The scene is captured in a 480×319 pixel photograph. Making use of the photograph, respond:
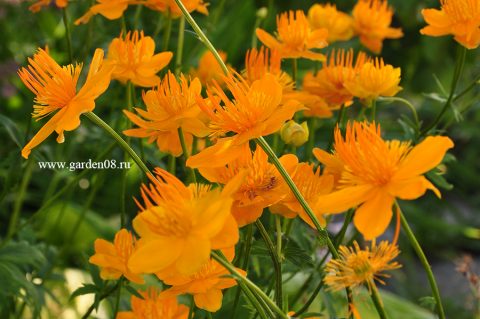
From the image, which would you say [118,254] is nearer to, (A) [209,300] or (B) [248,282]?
(A) [209,300]

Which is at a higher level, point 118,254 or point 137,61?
point 137,61

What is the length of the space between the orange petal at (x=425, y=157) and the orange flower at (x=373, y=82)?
0.25m

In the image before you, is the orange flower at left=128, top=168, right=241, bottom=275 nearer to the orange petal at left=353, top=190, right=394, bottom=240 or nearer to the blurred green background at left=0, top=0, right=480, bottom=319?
the orange petal at left=353, top=190, right=394, bottom=240

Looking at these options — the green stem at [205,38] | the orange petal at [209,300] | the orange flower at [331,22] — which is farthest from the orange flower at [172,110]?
the orange flower at [331,22]

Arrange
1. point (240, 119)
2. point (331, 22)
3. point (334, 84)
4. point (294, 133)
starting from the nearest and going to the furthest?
point (240, 119) → point (294, 133) → point (334, 84) → point (331, 22)

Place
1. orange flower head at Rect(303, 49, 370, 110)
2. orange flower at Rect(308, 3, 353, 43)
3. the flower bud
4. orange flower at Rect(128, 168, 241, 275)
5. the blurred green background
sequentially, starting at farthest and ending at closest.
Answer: the blurred green background
orange flower at Rect(308, 3, 353, 43)
orange flower head at Rect(303, 49, 370, 110)
the flower bud
orange flower at Rect(128, 168, 241, 275)

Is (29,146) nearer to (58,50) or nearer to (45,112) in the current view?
(45,112)

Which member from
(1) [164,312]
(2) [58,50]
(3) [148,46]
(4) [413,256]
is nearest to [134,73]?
(3) [148,46]

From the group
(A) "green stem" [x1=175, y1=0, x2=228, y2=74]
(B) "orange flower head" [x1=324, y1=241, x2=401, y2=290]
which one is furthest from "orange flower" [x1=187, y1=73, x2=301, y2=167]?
(B) "orange flower head" [x1=324, y1=241, x2=401, y2=290]

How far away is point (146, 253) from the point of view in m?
0.59

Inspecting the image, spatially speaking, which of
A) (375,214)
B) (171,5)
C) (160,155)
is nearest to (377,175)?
(375,214)

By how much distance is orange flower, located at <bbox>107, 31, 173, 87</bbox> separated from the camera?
0.86 meters

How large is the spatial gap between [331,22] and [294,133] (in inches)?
15.3

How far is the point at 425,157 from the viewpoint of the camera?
59 cm
